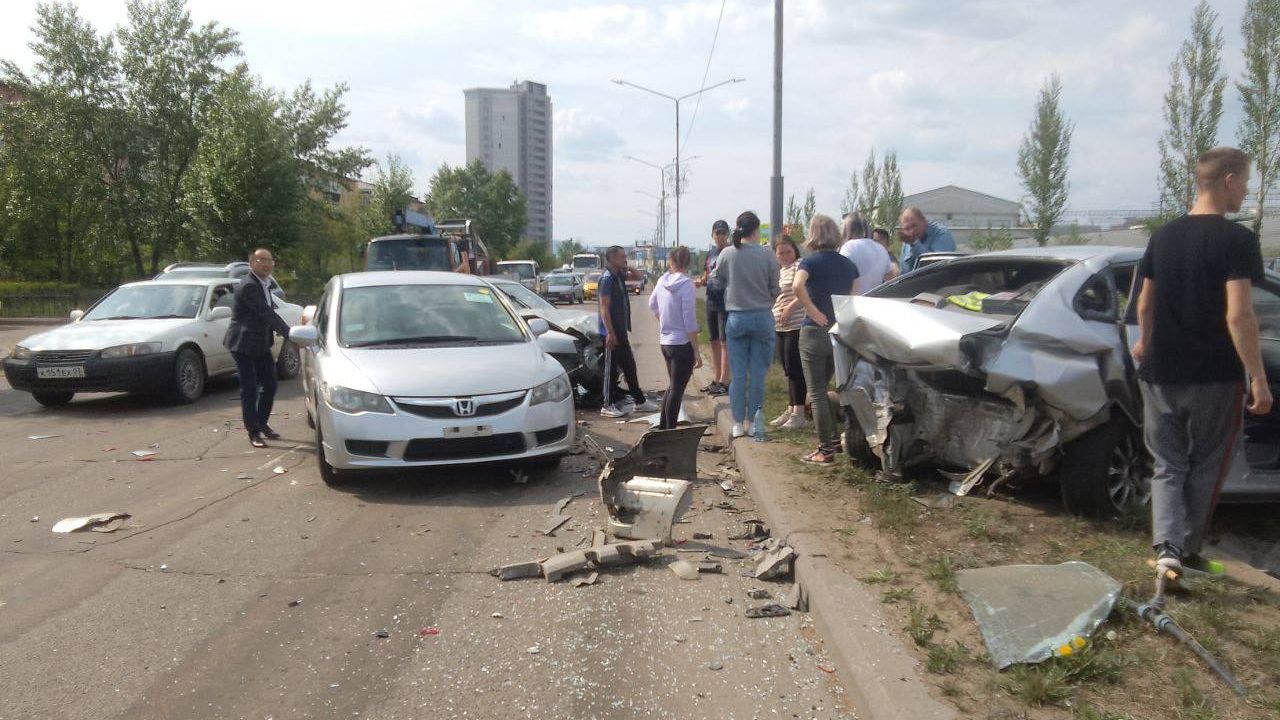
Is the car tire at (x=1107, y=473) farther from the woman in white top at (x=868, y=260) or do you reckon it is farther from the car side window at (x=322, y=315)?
the car side window at (x=322, y=315)

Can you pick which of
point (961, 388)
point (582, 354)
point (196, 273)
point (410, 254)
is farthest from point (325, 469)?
point (196, 273)

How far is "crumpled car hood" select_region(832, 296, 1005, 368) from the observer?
17.4 feet

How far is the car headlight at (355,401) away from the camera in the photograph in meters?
6.57

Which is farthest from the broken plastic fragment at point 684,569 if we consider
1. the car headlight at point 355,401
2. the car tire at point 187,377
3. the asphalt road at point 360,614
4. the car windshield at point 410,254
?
the car windshield at point 410,254

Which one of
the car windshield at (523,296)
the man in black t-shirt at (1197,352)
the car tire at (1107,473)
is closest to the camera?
the man in black t-shirt at (1197,352)

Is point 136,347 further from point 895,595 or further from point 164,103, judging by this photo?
point 164,103

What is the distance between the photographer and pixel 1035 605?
393 cm

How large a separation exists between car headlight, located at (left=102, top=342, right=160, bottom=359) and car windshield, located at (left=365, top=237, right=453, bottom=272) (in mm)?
7636

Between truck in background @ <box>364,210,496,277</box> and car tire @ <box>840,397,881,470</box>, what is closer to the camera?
car tire @ <box>840,397,881,470</box>

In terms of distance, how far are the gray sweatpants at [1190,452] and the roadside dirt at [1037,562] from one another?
0.27 m

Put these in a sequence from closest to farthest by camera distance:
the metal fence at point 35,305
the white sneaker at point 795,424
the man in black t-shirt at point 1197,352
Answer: the man in black t-shirt at point 1197,352, the white sneaker at point 795,424, the metal fence at point 35,305

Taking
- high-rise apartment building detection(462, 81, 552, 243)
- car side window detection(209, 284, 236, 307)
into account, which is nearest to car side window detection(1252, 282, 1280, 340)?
car side window detection(209, 284, 236, 307)

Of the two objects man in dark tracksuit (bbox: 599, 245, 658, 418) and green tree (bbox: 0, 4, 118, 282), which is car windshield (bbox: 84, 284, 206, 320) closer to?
man in dark tracksuit (bbox: 599, 245, 658, 418)

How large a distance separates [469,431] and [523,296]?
6552 mm
